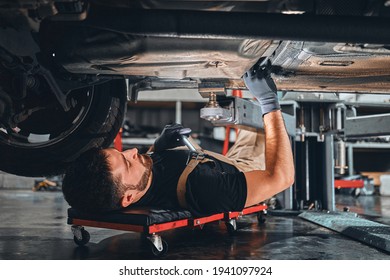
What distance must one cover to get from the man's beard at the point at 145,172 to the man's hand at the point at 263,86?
0.49 m

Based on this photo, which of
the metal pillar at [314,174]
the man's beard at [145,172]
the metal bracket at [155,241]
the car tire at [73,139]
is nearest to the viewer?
the metal bracket at [155,241]

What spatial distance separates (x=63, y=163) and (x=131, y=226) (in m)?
0.45

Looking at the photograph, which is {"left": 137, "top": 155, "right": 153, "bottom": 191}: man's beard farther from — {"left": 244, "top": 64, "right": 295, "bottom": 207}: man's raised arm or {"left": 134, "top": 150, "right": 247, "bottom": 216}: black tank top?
{"left": 244, "top": 64, "right": 295, "bottom": 207}: man's raised arm

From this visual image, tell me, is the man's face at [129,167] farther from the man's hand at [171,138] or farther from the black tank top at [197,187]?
the man's hand at [171,138]

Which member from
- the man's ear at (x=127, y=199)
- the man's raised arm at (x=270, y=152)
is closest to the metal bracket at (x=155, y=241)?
the man's ear at (x=127, y=199)

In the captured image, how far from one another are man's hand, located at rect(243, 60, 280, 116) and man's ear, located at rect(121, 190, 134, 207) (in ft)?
1.97

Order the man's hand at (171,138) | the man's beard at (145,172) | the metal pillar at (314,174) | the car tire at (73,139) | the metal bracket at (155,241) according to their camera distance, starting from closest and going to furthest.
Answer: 1. the metal bracket at (155,241)
2. the man's beard at (145,172)
3. the car tire at (73,139)
4. the man's hand at (171,138)
5. the metal pillar at (314,174)

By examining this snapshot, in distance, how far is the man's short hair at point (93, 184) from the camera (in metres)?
1.27

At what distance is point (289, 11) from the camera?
920 mm

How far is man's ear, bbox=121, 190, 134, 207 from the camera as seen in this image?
1.33m

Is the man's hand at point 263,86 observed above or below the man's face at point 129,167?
above

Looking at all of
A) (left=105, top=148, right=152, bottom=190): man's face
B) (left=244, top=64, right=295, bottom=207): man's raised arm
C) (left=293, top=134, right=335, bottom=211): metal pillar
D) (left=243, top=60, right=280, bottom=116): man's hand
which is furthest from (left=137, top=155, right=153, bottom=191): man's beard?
(left=293, top=134, right=335, bottom=211): metal pillar

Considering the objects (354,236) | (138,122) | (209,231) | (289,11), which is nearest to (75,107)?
(209,231)

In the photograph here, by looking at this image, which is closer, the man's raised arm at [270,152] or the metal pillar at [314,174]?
the man's raised arm at [270,152]
